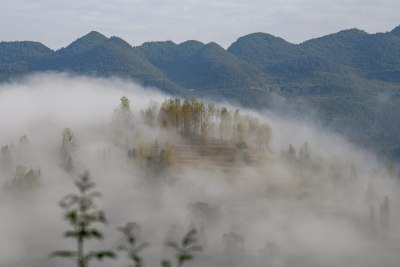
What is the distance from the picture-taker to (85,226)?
2409 cm

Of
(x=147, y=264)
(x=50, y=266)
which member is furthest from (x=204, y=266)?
(x=50, y=266)

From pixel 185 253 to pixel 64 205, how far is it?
4923 millimetres

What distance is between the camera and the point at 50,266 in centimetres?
19812

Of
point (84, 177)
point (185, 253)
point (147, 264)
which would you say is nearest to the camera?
point (84, 177)

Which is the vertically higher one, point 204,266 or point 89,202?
point 89,202

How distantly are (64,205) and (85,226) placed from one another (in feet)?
4.23

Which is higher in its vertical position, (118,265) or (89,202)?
(89,202)

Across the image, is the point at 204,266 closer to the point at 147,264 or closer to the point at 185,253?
the point at 147,264

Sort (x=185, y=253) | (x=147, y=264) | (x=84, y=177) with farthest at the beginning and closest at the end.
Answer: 1. (x=147, y=264)
2. (x=185, y=253)
3. (x=84, y=177)

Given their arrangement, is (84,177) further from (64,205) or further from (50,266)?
(50,266)

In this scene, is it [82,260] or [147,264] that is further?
[147,264]

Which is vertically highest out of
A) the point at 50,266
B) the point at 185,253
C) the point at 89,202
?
the point at 89,202

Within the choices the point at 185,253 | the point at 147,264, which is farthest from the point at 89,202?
the point at 147,264

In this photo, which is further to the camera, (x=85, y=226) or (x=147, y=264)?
(x=147, y=264)
